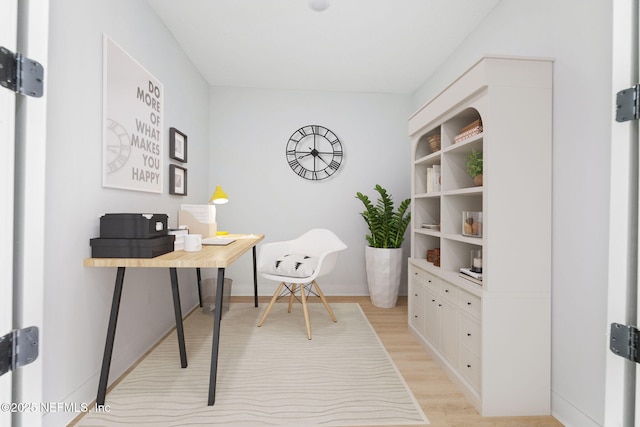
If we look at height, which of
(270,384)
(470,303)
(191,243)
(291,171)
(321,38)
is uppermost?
(321,38)

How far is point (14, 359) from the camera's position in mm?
740

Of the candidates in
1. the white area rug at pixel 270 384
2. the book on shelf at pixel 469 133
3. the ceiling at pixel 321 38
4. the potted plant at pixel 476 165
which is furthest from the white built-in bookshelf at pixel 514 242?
the ceiling at pixel 321 38

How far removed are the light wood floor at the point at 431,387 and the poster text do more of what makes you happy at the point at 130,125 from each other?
7.03 feet

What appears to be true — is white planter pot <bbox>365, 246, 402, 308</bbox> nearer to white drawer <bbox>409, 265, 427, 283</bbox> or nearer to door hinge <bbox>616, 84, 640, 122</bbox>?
white drawer <bbox>409, 265, 427, 283</bbox>

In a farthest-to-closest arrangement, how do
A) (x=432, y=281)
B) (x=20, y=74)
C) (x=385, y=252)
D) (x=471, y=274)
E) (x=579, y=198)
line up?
(x=385, y=252)
(x=432, y=281)
(x=471, y=274)
(x=579, y=198)
(x=20, y=74)

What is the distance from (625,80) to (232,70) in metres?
3.29

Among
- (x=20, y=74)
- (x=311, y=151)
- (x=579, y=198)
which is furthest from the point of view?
(x=311, y=151)

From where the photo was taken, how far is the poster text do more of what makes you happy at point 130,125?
6.01ft

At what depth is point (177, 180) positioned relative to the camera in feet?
9.29

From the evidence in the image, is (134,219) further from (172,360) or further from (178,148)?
(178,148)

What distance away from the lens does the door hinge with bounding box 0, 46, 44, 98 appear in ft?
2.32

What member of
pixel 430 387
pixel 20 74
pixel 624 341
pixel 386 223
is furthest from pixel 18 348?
pixel 386 223

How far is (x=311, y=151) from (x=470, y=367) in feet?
9.24

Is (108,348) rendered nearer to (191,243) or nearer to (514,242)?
(191,243)
